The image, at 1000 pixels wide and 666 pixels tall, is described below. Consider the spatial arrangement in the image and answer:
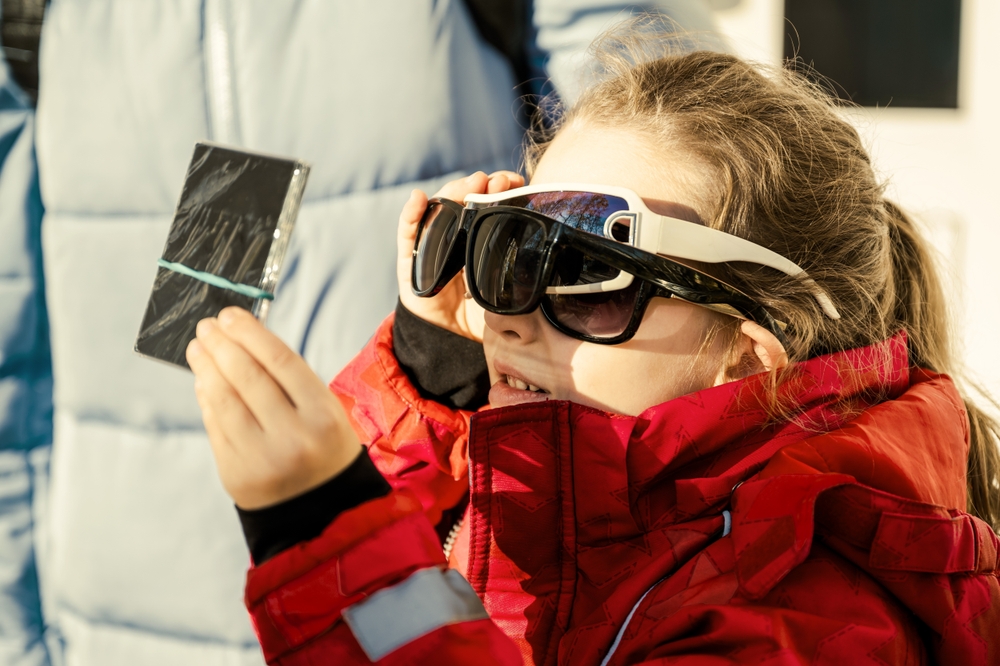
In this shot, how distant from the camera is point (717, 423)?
105cm

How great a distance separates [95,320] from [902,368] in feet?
4.65

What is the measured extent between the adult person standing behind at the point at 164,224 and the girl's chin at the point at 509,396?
0.36 metres

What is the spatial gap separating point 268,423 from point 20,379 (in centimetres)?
99

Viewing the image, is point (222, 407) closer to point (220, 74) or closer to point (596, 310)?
point (596, 310)

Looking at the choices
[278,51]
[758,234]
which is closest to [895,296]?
[758,234]

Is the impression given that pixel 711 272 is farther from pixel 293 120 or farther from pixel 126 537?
pixel 126 537

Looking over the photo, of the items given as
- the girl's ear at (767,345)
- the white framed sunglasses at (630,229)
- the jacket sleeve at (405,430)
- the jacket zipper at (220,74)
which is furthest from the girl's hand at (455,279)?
the girl's ear at (767,345)

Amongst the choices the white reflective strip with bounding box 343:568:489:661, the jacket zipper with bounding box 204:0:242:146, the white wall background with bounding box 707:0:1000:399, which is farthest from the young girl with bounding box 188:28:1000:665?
the white wall background with bounding box 707:0:1000:399

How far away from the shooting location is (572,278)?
41.7 inches

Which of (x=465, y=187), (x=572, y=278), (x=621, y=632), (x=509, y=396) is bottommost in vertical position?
(x=621, y=632)

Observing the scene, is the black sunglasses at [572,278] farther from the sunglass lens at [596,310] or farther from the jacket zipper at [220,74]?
the jacket zipper at [220,74]

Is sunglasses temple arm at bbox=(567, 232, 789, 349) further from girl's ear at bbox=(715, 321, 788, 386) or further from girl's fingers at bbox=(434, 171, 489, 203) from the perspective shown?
girl's fingers at bbox=(434, 171, 489, 203)

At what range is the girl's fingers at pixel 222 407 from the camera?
30.7 inches

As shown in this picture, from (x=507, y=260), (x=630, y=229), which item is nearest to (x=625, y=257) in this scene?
(x=630, y=229)
